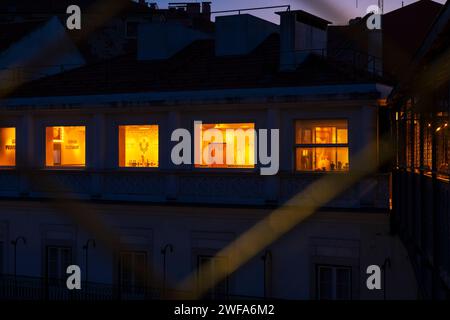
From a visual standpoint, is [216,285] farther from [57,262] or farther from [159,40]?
[159,40]

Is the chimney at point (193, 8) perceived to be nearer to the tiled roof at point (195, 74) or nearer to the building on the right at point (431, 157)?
the tiled roof at point (195, 74)

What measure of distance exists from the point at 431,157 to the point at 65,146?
17.0 meters

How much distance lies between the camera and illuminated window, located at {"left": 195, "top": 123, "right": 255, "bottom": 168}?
23016 millimetres

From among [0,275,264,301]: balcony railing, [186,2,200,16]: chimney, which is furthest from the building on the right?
[186,2,200,16]: chimney

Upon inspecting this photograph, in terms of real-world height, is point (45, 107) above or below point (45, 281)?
above

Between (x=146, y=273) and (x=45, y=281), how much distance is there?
143 inches

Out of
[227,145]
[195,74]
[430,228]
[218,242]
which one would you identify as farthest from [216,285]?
[430,228]

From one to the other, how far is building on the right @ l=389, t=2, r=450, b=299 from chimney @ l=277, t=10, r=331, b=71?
9078 mm

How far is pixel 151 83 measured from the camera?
25.8m

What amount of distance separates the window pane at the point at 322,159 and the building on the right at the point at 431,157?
6304mm

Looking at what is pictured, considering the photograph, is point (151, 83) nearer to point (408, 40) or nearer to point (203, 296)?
point (203, 296)

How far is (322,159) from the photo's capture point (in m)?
22.2

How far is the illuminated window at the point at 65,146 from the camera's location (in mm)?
25609
